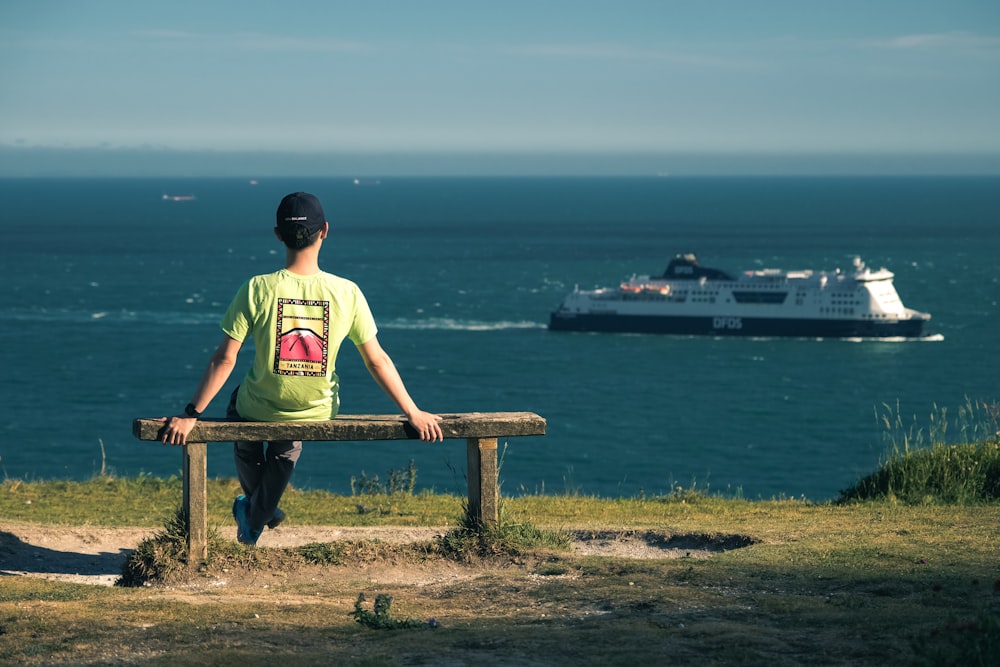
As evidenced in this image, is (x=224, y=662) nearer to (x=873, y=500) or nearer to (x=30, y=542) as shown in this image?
(x=30, y=542)

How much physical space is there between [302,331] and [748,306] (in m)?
71.1

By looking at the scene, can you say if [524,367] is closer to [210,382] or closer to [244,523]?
[244,523]

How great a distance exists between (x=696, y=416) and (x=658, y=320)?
25438 mm

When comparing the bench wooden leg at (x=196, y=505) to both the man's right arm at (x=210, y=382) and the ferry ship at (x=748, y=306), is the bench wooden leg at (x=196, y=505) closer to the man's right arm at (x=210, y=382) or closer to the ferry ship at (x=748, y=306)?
the man's right arm at (x=210, y=382)

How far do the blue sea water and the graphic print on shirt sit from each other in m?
8.96

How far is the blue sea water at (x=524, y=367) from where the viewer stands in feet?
135

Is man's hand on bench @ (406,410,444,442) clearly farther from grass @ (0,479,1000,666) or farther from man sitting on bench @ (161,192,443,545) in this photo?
grass @ (0,479,1000,666)

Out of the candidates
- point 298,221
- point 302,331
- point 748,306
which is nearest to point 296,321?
point 302,331

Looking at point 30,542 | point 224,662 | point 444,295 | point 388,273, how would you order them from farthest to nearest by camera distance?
point 388,273 < point 444,295 < point 30,542 < point 224,662

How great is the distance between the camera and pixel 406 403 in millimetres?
6148

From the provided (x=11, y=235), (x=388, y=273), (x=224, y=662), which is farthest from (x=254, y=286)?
(x=11, y=235)

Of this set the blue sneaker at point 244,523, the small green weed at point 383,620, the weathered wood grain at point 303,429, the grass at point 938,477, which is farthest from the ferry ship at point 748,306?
the small green weed at point 383,620

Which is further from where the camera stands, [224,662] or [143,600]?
[143,600]

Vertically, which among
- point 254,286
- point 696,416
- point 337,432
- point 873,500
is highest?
point 254,286
